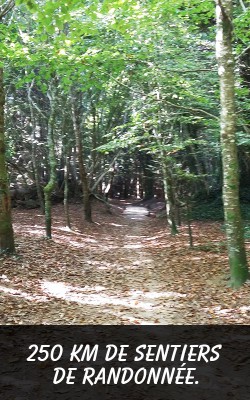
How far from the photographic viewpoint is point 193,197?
2098cm

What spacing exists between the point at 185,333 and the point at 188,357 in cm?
79

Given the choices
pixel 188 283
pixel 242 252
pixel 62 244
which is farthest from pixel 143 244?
pixel 242 252

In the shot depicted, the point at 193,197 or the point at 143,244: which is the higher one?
the point at 193,197

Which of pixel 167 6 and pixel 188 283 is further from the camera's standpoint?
pixel 167 6

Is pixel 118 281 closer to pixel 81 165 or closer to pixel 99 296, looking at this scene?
pixel 99 296

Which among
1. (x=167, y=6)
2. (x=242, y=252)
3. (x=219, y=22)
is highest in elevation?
(x=167, y=6)

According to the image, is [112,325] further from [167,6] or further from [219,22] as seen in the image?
[167,6]

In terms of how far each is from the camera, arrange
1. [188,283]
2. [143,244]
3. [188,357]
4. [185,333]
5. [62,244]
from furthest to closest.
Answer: [143,244] → [62,244] → [188,283] → [185,333] → [188,357]

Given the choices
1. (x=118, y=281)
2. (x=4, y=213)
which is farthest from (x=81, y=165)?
(x=118, y=281)

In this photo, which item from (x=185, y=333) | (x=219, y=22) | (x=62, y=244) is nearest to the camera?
(x=185, y=333)

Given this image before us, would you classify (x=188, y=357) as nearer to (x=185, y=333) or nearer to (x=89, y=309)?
(x=185, y=333)

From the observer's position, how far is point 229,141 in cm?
748

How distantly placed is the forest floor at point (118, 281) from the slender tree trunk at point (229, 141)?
0.57 m

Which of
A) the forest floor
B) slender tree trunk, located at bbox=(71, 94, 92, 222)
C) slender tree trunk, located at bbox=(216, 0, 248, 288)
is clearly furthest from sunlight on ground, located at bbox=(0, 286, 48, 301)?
slender tree trunk, located at bbox=(71, 94, 92, 222)
